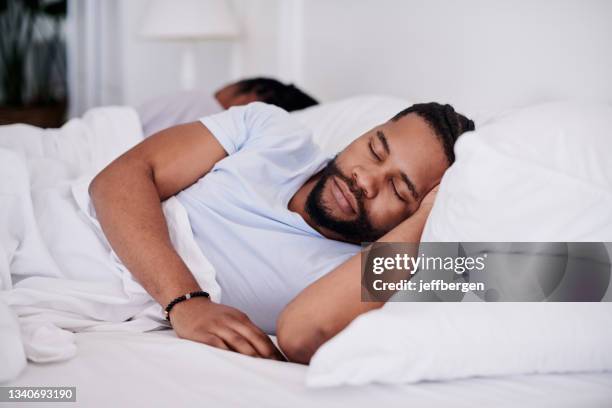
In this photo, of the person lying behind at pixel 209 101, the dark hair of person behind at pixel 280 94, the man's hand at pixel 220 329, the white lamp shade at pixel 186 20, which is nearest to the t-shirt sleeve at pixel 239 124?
Result: the man's hand at pixel 220 329

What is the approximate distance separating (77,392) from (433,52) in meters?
1.31

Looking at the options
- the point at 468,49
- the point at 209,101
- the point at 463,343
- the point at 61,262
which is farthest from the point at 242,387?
the point at 209,101

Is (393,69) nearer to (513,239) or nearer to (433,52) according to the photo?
(433,52)

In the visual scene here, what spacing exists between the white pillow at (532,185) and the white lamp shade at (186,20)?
202 centimetres

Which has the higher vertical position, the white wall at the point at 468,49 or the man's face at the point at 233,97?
the white wall at the point at 468,49

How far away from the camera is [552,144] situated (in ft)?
2.86

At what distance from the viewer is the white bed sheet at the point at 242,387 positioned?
2.49 feet

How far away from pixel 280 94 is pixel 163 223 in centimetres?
107

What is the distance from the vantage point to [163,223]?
116 cm

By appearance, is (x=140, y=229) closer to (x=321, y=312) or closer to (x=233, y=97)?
(x=321, y=312)

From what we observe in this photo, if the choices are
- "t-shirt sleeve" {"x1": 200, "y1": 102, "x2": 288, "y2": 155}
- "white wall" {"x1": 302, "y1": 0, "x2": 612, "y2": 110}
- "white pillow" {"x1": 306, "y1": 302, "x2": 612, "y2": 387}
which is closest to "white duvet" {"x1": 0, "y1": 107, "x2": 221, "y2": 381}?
"t-shirt sleeve" {"x1": 200, "y1": 102, "x2": 288, "y2": 155}

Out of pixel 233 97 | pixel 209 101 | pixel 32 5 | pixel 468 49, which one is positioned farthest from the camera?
pixel 32 5

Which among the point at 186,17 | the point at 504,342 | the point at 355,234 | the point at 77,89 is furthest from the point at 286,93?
the point at 77,89

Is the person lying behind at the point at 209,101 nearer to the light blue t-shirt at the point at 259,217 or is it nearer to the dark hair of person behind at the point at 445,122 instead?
the light blue t-shirt at the point at 259,217
